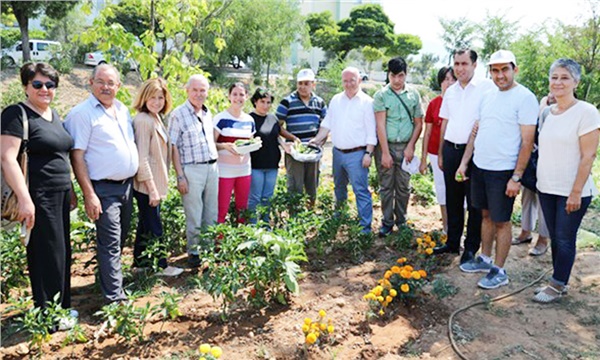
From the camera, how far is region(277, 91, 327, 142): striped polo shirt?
516cm

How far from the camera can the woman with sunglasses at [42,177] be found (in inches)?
109

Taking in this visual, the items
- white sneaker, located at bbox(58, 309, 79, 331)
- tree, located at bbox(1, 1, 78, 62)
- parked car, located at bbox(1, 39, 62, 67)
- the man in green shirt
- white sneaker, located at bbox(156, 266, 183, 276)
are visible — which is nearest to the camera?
white sneaker, located at bbox(58, 309, 79, 331)

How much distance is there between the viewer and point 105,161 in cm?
326

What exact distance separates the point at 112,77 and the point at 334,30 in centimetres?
3757

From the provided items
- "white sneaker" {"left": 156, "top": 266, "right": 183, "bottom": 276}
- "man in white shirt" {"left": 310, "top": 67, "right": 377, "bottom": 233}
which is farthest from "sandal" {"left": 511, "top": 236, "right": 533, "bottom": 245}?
"white sneaker" {"left": 156, "top": 266, "right": 183, "bottom": 276}

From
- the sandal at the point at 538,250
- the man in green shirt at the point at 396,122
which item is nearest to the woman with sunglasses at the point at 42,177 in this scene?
the man in green shirt at the point at 396,122

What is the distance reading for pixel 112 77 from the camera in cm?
328

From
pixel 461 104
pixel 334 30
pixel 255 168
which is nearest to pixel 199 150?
pixel 255 168

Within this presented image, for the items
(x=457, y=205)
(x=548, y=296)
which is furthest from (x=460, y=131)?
(x=548, y=296)

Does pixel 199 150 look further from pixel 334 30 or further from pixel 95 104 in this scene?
pixel 334 30

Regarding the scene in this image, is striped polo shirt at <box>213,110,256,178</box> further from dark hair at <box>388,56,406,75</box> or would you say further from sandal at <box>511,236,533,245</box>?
sandal at <box>511,236,533,245</box>

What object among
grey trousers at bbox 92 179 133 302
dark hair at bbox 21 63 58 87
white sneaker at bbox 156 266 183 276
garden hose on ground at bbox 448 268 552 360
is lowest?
white sneaker at bbox 156 266 183 276

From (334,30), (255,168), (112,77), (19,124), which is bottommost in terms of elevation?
(255,168)

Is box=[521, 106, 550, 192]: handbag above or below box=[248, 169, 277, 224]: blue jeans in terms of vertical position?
above
